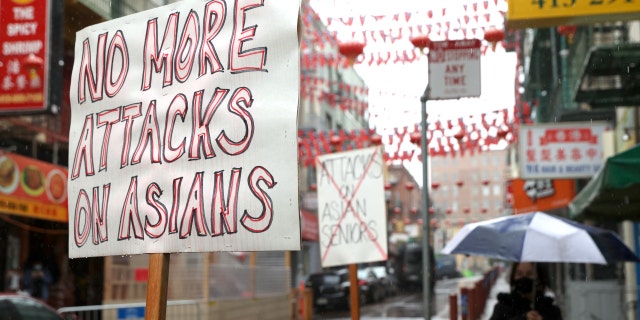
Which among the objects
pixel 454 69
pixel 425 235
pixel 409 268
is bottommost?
pixel 409 268

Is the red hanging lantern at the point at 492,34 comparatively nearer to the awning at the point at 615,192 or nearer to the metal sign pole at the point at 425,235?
the awning at the point at 615,192

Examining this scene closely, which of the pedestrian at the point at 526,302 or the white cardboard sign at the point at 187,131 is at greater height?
the white cardboard sign at the point at 187,131

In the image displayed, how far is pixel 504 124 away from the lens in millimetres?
17109

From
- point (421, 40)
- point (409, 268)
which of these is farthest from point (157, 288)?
point (409, 268)

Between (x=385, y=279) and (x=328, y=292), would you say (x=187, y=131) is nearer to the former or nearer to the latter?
(x=328, y=292)

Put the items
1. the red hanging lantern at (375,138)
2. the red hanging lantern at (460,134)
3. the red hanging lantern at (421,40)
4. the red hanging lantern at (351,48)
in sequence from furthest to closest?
the red hanging lantern at (375,138) → the red hanging lantern at (460,134) → the red hanging lantern at (351,48) → the red hanging lantern at (421,40)

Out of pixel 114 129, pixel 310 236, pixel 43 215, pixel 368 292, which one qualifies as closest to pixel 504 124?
pixel 43 215

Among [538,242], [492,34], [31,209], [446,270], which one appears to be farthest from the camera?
[446,270]

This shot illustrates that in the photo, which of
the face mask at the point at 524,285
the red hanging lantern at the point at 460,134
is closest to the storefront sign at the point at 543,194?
the red hanging lantern at the point at 460,134

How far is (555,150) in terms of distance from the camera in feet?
54.4

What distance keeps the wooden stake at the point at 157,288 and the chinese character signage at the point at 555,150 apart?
42.1 feet

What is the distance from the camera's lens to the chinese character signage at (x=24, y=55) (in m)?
13.1

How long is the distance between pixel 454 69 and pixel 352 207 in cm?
216

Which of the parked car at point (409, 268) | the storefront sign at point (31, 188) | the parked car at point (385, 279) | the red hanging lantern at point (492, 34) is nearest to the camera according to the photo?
the red hanging lantern at point (492, 34)
